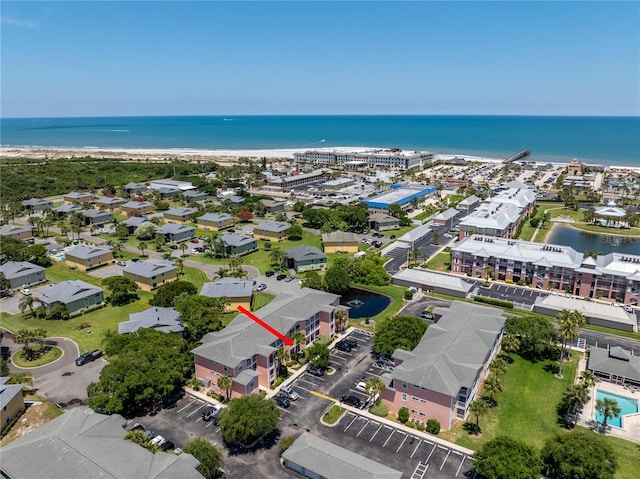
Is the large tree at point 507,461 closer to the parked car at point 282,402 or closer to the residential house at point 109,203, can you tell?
the parked car at point 282,402

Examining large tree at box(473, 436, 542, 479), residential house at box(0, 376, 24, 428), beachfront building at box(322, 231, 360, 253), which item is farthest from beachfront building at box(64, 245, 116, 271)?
large tree at box(473, 436, 542, 479)

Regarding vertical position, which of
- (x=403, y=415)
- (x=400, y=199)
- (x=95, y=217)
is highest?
(x=400, y=199)

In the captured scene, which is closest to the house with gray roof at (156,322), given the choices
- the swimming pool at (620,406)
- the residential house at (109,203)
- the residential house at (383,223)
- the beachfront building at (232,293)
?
the beachfront building at (232,293)

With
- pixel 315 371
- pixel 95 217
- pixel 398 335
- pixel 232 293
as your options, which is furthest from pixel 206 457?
pixel 95 217

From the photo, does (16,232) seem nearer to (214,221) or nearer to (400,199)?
(214,221)

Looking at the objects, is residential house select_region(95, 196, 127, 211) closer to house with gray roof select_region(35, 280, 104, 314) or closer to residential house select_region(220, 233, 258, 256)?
residential house select_region(220, 233, 258, 256)

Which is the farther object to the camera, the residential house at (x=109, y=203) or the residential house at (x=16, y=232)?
the residential house at (x=109, y=203)
